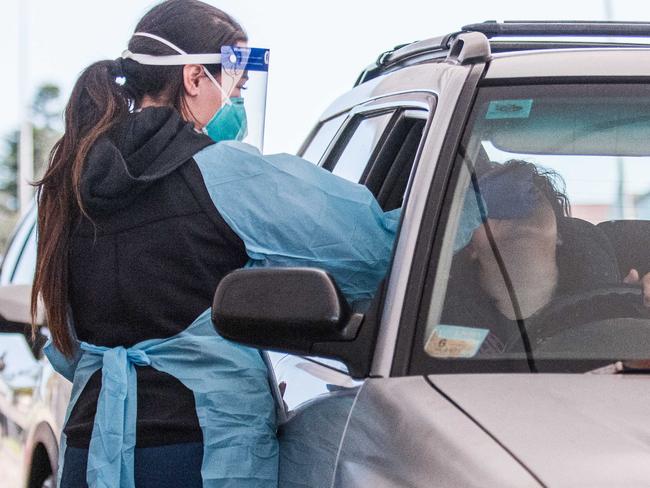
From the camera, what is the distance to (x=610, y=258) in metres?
2.80

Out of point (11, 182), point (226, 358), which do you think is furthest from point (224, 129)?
point (11, 182)

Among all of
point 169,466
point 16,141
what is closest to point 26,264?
point 169,466

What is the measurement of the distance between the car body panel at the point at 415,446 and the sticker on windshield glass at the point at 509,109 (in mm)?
637

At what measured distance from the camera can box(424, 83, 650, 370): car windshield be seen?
2.54 meters

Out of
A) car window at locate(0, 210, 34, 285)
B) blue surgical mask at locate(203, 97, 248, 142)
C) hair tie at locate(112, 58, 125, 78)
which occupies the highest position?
hair tie at locate(112, 58, 125, 78)

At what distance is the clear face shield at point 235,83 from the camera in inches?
132

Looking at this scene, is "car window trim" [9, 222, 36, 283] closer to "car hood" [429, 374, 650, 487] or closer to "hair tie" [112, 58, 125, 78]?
"hair tie" [112, 58, 125, 78]

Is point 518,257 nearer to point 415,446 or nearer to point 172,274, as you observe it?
point 415,446

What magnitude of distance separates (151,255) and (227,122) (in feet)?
1.96

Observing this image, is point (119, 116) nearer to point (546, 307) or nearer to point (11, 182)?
point (546, 307)

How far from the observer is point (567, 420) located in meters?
2.13

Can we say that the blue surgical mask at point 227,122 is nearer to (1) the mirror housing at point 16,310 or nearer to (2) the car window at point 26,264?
(1) the mirror housing at point 16,310

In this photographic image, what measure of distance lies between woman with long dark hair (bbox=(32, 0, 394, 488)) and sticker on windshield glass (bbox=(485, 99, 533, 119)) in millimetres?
390

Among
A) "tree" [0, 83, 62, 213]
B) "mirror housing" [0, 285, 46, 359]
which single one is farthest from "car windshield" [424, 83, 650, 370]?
"tree" [0, 83, 62, 213]
